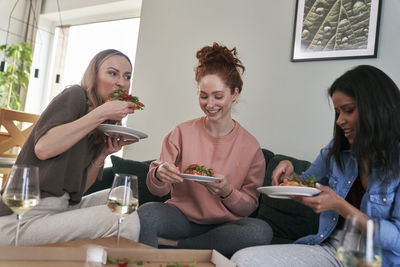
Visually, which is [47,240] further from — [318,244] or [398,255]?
[398,255]

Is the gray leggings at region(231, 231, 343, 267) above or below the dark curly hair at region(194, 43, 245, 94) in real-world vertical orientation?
below

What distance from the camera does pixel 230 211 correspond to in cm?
221

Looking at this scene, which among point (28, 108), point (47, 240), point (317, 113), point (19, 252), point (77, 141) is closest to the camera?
point (19, 252)

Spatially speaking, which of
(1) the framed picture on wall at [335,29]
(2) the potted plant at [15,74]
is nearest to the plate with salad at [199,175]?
(1) the framed picture on wall at [335,29]

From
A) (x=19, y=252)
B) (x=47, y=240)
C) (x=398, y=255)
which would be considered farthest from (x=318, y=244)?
(x=19, y=252)

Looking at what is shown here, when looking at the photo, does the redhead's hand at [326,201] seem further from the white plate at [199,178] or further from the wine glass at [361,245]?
the wine glass at [361,245]

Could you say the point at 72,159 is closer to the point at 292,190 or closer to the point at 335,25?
the point at 292,190

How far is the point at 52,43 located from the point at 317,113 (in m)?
5.05

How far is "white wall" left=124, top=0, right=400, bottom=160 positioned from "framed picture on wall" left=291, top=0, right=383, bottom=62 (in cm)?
5

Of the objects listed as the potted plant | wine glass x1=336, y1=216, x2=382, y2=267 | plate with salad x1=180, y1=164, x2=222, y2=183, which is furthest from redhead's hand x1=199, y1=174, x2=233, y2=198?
the potted plant

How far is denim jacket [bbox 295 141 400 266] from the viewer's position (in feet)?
4.95

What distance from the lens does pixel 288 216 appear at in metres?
2.56

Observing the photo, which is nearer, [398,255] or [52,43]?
[398,255]

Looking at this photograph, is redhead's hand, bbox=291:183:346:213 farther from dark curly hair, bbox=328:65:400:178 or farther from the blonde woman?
the blonde woman
